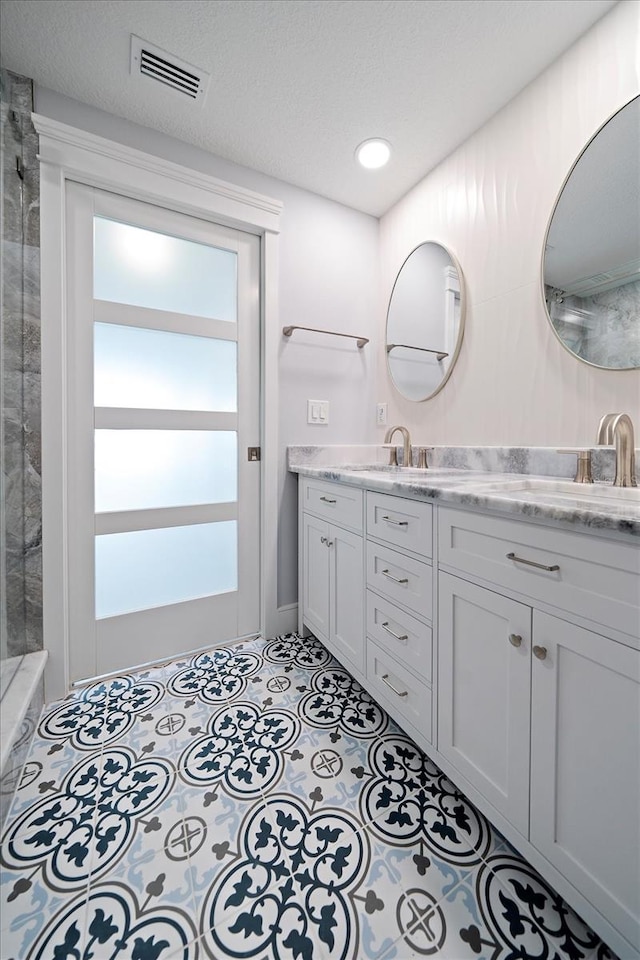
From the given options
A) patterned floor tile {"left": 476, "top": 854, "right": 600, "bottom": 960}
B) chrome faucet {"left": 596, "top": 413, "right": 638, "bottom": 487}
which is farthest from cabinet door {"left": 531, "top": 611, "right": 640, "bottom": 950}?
chrome faucet {"left": 596, "top": 413, "right": 638, "bottom": 487}

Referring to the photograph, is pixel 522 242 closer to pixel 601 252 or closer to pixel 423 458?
pixel 601 252

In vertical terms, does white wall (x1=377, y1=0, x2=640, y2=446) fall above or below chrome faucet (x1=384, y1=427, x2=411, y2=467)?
above

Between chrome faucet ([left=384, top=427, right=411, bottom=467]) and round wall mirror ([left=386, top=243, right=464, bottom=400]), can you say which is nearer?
round wall mirror ([left=386, top=243, right=464, bottom=400])

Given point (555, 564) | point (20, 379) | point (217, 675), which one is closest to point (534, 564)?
point (555, 564)

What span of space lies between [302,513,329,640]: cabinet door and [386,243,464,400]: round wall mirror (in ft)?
2.75

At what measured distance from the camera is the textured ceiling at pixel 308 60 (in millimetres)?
1158

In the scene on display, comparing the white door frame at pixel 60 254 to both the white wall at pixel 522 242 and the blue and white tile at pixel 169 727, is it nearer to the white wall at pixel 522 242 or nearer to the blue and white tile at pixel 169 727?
the blue and white tile at pixel 169 727

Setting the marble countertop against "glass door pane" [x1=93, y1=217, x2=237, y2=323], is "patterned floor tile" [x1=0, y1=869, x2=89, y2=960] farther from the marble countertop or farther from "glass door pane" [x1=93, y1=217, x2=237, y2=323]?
"glass door pane" [x1=93, y1=217, x2=237, y2=323]

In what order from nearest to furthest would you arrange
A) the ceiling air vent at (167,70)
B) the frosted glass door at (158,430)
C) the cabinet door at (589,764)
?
the cabinet door at (589,764) → the ceiling air vent at (167,70) → the frosted glass door at (158,430)

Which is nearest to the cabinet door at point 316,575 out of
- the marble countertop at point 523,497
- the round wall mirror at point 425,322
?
the marble countertop at point 523,497

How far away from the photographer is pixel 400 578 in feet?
3.76

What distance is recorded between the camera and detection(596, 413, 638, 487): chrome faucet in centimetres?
103

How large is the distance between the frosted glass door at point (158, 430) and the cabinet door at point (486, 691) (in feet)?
3.75

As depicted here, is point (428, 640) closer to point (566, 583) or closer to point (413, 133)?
point (566, 583)
